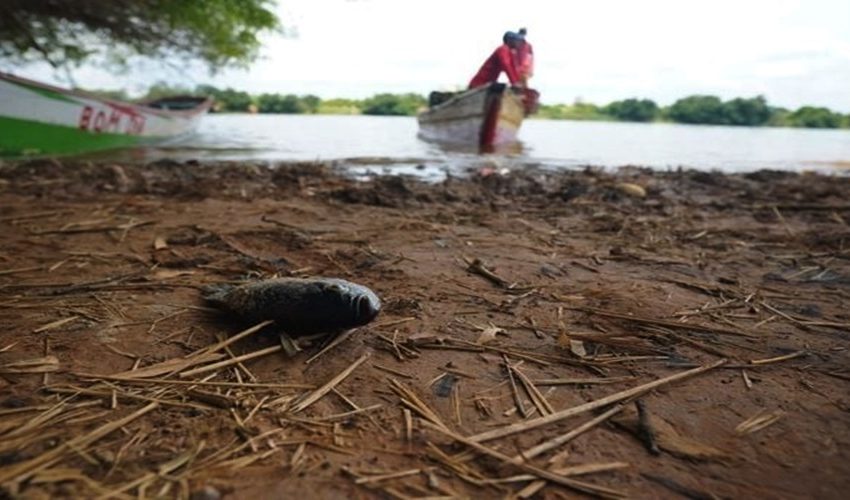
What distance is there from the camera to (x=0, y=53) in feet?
33.1

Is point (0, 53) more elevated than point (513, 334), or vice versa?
point (0, 53)

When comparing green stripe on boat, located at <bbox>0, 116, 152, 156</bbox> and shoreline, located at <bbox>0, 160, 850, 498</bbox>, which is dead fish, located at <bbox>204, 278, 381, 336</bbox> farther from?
green stripe on boat, located at <bbox>0, 116, 152, 156</bbox>

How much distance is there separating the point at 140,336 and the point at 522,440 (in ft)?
4.81

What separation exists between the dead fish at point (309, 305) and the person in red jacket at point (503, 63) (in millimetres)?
13814

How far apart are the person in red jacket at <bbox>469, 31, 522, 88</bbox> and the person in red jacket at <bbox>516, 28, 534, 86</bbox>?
0.16 meters

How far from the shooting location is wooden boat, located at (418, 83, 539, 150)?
14508 mm

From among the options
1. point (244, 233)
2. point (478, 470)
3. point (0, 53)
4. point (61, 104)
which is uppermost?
point (0, 53)

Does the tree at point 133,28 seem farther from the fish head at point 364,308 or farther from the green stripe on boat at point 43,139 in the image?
the fish head at point 364,308

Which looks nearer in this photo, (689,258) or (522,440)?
(522,440)

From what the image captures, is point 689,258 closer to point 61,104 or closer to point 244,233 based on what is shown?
point 244,233

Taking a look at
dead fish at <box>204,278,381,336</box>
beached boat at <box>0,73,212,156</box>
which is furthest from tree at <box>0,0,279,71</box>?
dead fish at <box>204,278,381,336</box>

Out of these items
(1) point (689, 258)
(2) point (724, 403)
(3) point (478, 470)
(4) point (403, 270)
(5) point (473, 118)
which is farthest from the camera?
→ (5) point (473, 118)

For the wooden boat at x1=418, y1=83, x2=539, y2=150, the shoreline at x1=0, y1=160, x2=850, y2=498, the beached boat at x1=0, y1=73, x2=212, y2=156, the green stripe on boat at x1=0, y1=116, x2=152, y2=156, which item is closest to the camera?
the shoreline at x1=0, y1=160, x2=850, y2=498

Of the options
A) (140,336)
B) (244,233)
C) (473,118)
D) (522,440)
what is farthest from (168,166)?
(473,118)
